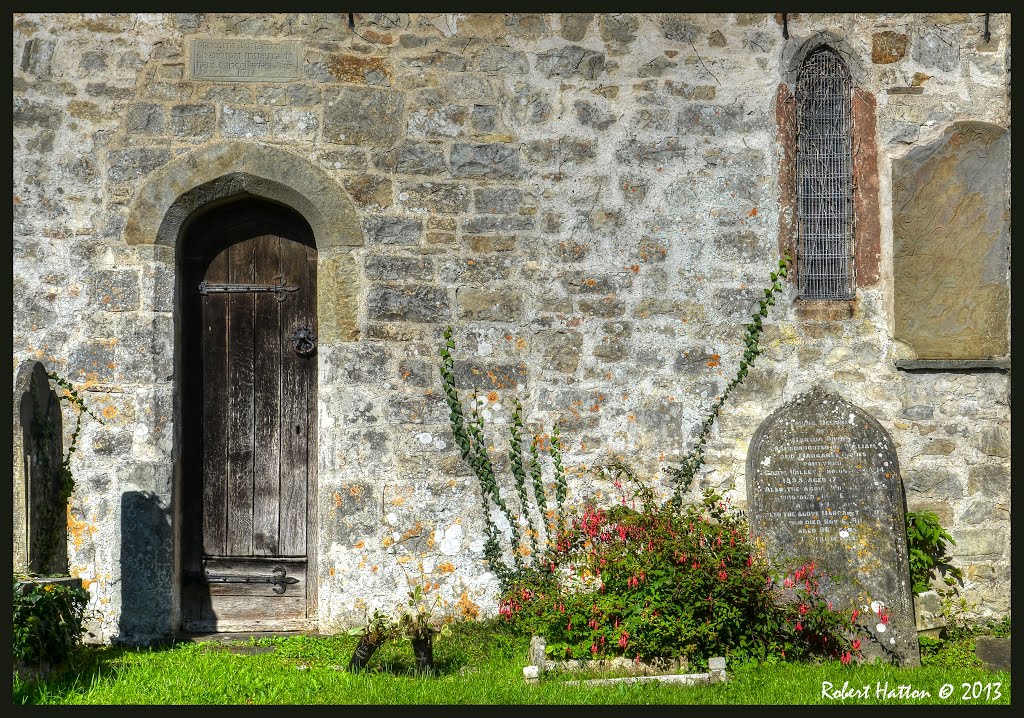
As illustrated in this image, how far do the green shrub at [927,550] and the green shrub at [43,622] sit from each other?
495cm

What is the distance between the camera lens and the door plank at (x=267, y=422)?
6.63m

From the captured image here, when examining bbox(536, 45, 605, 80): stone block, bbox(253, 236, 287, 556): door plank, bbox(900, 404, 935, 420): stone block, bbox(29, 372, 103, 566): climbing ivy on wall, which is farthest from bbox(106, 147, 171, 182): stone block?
bbox(900, 404, 935, 420): stone block

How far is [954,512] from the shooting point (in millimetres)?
6715

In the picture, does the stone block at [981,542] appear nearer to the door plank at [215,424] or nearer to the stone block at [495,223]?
the stone block at [495,223]

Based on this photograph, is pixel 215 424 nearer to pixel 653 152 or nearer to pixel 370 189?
pixel 370 189

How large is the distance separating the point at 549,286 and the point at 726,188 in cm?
134

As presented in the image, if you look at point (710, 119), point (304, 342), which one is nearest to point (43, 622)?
point (304, 342)

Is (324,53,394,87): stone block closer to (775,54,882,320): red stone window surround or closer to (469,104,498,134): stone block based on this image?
(469,104,498,134): stone block

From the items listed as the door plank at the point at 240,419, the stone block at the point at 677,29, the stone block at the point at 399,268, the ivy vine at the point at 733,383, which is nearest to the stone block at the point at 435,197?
the stone block at the point at 399,268

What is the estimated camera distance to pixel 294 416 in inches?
261

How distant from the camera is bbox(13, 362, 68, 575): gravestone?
536 cm

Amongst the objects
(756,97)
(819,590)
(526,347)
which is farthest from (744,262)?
(819,590)

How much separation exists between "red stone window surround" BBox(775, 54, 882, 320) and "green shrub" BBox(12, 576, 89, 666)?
4.75 meters

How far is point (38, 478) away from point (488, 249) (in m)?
2.95
